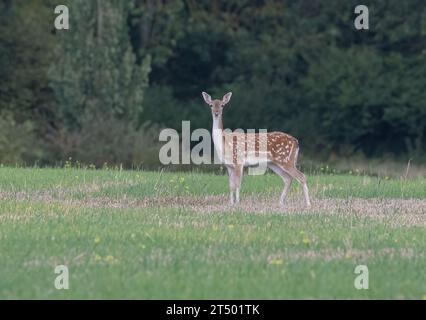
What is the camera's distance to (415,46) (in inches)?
1901

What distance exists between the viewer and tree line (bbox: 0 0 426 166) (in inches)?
1574

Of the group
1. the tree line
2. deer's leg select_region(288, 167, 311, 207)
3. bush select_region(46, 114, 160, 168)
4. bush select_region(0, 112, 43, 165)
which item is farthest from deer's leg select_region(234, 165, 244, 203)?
the tree line

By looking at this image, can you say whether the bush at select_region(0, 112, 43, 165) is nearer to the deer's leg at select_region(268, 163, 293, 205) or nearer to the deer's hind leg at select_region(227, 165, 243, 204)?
the deer's leg at select_region(268, 163, 293, 205)

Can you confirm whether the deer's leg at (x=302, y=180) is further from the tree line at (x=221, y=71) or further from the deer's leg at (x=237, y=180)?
the tree line at (x=221, y=71)

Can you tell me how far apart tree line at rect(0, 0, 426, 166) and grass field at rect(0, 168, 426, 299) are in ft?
57.9

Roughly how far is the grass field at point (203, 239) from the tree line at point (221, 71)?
17.6m

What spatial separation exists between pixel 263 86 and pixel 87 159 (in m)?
15.8

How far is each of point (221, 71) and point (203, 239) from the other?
125 feet

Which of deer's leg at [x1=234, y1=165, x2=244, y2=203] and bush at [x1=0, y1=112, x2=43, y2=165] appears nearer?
deer's leg at [x1=234, y1=165, x2=244, y2=203]

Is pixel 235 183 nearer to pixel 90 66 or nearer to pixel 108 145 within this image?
pixel 108 145

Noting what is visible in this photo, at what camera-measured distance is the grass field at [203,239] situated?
455 inches

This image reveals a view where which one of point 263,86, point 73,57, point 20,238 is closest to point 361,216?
point 20,238

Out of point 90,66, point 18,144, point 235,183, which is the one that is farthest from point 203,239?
point 90,66

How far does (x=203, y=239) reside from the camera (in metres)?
14.4
